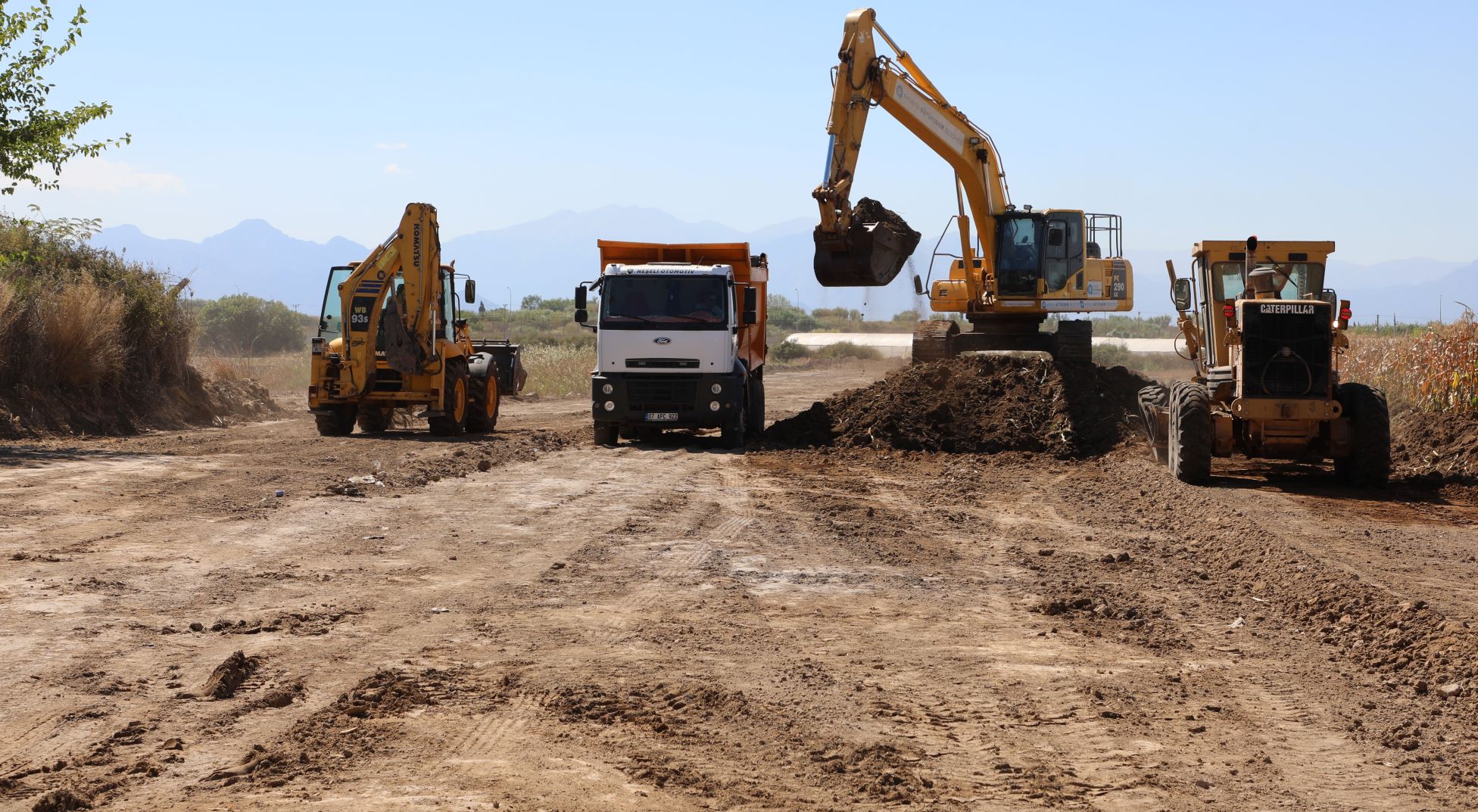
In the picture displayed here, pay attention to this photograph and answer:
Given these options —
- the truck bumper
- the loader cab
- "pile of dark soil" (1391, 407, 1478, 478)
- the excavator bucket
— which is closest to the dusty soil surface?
"pile of dark soil" (1391, 407, 1478, 478)

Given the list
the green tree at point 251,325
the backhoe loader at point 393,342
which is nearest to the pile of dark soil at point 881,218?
the backhoe loader at point 393,342

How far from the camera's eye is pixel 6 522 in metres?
11.1

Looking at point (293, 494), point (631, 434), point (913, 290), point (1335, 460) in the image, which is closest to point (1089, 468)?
point (1335, 460)

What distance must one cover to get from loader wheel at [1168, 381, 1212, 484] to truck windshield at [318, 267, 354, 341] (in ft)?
41.8

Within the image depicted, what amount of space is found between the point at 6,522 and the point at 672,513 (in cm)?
573

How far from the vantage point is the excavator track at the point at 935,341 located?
71.2 feet

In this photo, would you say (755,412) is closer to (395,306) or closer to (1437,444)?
(395,306)

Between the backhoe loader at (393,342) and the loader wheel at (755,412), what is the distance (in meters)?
4.52

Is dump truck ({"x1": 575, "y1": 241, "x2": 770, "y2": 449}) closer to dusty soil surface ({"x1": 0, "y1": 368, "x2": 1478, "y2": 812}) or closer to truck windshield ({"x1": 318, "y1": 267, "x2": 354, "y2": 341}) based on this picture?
truck windshield ({"x1": 318, "y1": 267, "x2": 354, "y2": 341})

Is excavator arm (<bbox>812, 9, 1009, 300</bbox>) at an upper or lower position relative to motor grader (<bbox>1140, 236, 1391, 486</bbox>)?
upper

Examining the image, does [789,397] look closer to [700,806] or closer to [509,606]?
[509,606]

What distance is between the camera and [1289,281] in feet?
51.1

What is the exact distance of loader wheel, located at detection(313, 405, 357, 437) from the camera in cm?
2053

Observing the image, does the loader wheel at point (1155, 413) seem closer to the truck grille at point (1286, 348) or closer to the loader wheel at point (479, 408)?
the truck grille at point (1286, 348)
